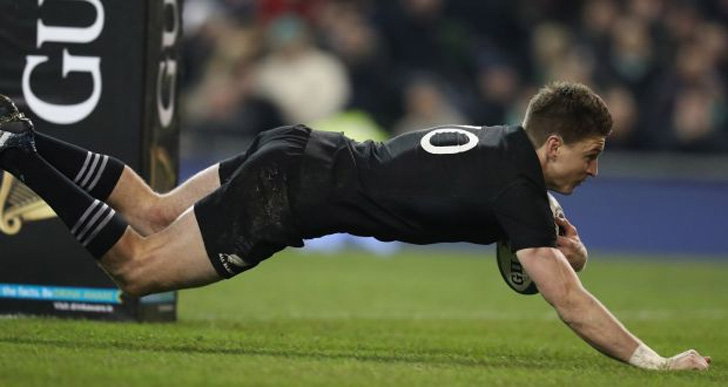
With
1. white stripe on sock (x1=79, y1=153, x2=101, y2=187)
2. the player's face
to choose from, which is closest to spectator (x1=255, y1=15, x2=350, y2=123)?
white stripe on sock (x1=79, y1=153, x2=101, y2=187)

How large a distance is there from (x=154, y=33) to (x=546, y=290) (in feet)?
10.8

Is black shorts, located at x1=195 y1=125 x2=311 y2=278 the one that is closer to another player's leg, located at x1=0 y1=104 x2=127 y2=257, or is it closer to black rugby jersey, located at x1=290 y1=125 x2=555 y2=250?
black rugby jersey, located at x1=290 y1=125 x2=555 y2=250

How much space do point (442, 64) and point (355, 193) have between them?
11.7 meters

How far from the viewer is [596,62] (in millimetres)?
18656

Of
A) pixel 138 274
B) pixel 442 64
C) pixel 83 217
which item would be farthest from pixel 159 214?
pixel 442 64

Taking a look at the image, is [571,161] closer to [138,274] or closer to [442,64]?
[138,274]

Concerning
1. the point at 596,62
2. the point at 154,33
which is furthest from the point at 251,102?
the point at 154,33

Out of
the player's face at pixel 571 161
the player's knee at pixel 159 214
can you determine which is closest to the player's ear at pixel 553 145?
the player's face at pixel 571 161

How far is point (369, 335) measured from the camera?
893cm

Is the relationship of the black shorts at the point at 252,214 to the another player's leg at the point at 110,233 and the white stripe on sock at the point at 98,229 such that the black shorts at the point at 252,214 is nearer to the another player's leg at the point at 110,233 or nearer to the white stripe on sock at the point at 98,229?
the another player's leg at the point at 110,233

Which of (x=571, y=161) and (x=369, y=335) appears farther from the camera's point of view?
(x=369, y=335)

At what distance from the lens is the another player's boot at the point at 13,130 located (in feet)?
23.9

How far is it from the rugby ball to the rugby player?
229 mm

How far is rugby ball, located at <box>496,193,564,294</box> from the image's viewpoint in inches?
296
